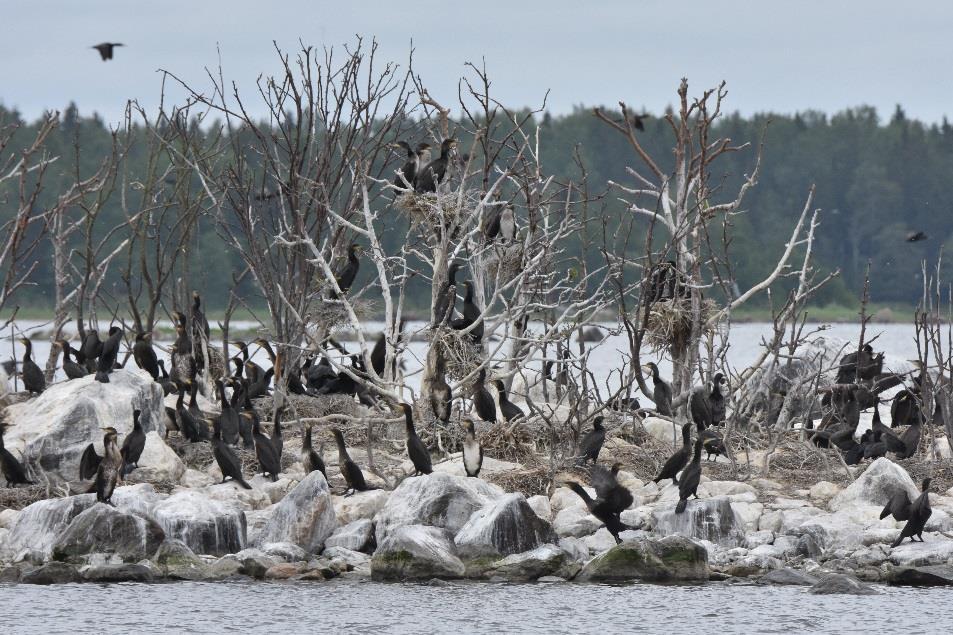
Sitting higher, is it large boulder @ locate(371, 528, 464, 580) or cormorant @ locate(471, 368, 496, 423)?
cormorant @ locate(471, 368, 496, 423)

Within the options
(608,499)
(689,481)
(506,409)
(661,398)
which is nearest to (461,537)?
(608,499)

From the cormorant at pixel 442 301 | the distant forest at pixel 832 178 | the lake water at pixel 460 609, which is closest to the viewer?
the lake water at pixel 460 609

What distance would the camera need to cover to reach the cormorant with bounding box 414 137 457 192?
16.3m

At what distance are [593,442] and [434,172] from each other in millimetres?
3379

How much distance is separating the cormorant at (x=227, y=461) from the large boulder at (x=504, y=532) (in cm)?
270

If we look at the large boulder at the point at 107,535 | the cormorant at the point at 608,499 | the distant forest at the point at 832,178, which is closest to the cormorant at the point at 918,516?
the cormorant at the point at 608,499

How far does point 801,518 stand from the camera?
14070mm

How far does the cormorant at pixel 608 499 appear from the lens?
13.5m

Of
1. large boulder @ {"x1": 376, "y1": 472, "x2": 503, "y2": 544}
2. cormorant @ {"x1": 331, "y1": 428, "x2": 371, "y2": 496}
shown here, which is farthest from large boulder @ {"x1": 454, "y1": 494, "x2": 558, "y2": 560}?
cormorant @ {"x1": 331, "y1": 428, "x2": 371, "y2": 496}

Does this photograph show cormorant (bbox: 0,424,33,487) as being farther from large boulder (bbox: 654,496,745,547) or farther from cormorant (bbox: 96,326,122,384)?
large boulder (bbox: 654,496,745,547)

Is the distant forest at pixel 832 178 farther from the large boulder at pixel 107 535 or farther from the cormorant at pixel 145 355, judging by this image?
the large boulder at pixel 107 535

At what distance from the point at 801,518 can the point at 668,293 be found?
4017 mm

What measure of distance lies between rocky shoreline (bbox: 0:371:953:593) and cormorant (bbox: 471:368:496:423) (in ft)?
7.01

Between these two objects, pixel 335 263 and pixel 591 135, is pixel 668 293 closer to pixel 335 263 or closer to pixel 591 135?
pixel 335 263
